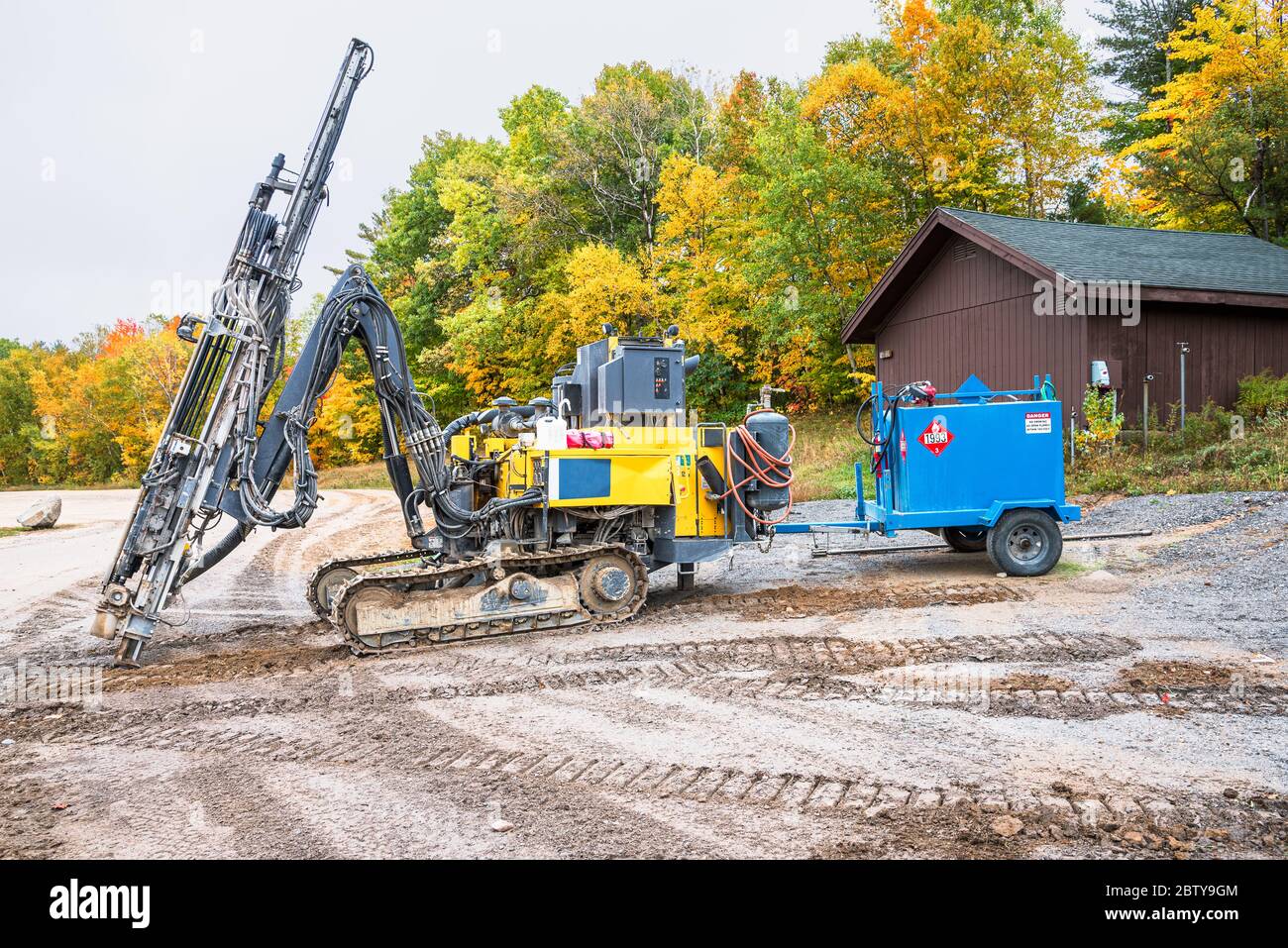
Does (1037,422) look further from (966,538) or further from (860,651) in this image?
(860,651)

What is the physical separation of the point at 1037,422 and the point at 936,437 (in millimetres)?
1197

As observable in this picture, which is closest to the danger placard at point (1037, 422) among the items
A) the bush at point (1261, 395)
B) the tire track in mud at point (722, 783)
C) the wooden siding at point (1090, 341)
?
the tire track in mud at point (722, 783)

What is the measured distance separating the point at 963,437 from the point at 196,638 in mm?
8391

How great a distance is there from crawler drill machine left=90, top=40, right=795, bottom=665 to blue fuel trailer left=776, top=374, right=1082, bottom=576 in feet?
4.80

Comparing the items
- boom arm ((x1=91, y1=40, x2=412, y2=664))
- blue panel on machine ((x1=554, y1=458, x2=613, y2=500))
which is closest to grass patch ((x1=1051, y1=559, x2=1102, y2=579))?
blue panel on machine ((x1=554, y1=458, x2=613, y2=500))

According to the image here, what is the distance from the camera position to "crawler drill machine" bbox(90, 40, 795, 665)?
7934 millimetres

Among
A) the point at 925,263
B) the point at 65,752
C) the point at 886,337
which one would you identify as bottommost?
the point at 65,752

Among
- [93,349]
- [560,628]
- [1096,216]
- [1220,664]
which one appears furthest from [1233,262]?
[93,349]

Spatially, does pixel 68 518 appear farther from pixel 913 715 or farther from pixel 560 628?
pixel 913 715

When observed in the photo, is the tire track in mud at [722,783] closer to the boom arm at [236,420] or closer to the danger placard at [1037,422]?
the boom arm at [236,420]

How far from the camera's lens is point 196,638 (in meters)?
8.85

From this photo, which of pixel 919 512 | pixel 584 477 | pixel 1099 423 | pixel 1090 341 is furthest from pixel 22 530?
pixel 1090 341

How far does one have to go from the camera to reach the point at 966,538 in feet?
40.0

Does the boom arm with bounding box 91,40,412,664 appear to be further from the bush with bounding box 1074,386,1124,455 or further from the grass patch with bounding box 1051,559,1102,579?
the bush with bounding box 1074,386,1124,455
